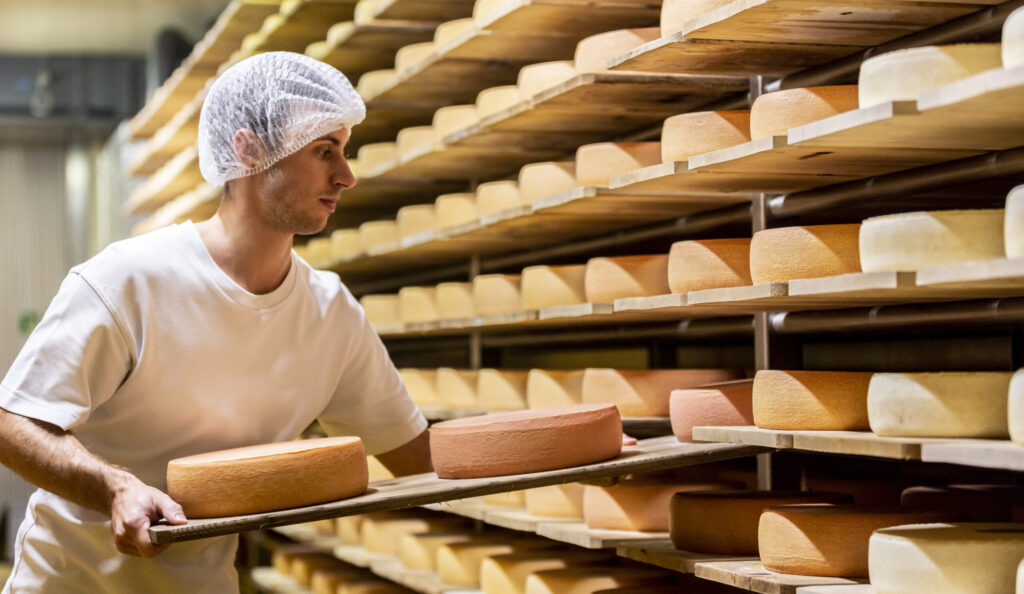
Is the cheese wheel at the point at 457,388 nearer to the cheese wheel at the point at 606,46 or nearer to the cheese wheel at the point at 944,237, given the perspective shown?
the cheese wheel at the point at 606,46

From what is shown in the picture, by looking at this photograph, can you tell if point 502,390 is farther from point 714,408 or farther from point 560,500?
point 714,408

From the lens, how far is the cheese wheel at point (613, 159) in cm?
280

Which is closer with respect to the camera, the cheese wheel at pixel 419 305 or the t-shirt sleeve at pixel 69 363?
the t-shirt sleeve at pixel 69 363

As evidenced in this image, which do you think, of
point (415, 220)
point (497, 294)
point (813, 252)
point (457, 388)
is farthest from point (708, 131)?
point (415, 220)

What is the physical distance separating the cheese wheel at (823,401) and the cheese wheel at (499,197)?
1.40 meters

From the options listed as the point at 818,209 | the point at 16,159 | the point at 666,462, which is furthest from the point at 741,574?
the point at 16,159

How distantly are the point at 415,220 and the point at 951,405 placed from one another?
8.25 ft

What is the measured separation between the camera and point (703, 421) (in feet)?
7.75

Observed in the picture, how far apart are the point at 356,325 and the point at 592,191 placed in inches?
23.0

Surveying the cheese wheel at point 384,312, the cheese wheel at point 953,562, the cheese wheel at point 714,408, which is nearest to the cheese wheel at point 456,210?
the cheese wheel at point 384,312

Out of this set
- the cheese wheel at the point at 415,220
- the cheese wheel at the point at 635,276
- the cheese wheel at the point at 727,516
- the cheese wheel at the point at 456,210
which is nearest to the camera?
the cheese wheel at the point at 727,516

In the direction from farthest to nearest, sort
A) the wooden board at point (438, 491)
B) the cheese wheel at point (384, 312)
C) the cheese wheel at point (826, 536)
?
the cheese wheel at point (384, 312) < the cheese wheel at point (826, 536) < the wooden board at point (438, 491)

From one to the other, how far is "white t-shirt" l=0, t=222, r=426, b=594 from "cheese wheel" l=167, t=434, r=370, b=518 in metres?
0.25

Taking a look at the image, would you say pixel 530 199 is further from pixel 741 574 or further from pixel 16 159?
pixel 16 159
